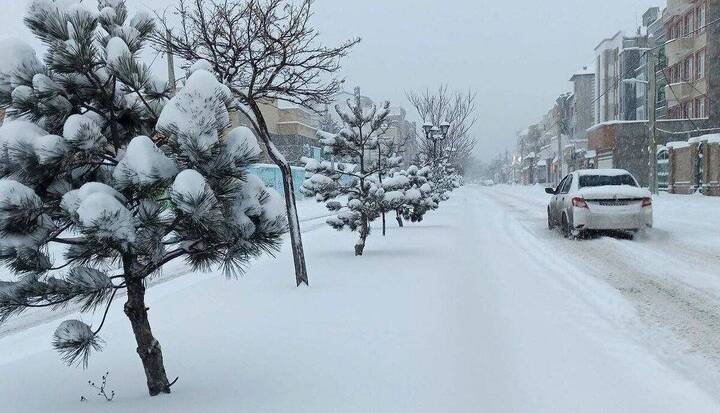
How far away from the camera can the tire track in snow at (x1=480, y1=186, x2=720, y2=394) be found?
4488 mm

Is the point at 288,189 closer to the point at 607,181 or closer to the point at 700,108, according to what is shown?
the point at 607,181

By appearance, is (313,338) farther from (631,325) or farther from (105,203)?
(631,325)

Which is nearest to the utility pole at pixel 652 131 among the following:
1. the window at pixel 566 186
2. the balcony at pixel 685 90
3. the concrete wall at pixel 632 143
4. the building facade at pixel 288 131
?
the balcony at pixel 685 90

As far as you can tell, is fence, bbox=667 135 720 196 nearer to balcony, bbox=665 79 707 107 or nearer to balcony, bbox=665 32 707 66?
balcony, bbox=665 79 707 107

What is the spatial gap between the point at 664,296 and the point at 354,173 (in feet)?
18.6

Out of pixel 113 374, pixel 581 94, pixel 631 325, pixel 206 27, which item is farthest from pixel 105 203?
pixel 581 94

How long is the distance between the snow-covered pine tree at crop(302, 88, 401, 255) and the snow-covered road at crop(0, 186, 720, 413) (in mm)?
1724

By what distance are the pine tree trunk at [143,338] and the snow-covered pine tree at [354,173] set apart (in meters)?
7.00

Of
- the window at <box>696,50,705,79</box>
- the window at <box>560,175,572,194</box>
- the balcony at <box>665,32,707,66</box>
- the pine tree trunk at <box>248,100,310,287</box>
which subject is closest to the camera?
the pine tree trunk at <box>248,100,310,287</box>

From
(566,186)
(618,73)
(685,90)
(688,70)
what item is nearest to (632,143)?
(685,90)

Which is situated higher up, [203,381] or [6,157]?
[6,157]

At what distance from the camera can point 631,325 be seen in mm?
5422

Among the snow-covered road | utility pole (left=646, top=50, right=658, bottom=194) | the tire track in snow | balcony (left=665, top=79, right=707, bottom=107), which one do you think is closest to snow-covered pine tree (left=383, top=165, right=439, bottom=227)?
the snow-covered road

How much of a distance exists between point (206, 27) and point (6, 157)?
531 centimetres
